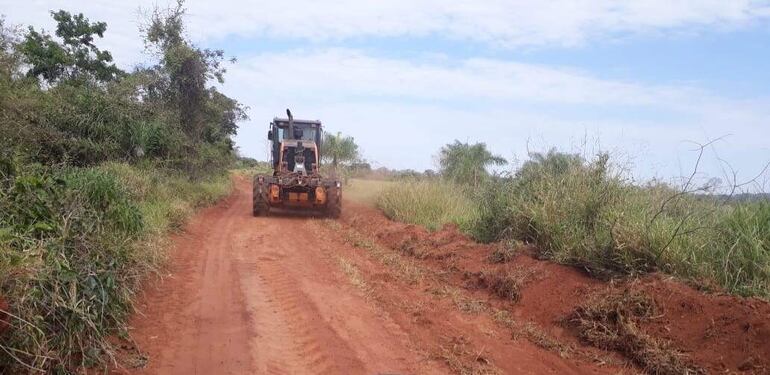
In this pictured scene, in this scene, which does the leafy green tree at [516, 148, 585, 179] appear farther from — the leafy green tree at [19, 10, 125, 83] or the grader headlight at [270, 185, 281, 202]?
the leafy green tree at [19, 10, 125, 83]

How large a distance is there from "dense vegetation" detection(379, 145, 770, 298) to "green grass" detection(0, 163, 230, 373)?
5.70 m

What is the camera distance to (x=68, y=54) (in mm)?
23562

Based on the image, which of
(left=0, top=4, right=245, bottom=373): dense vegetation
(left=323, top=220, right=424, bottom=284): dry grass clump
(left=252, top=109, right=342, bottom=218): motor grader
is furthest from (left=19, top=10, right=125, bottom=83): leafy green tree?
(left=323, top=220, right=424, bottom=284): dry grass clump

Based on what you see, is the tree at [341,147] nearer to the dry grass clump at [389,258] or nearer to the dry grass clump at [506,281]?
the dry grass clump at [389,258]

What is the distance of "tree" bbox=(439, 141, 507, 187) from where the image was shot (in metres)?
20.2

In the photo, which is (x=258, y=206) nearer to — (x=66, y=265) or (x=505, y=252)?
(x=505, y=252)

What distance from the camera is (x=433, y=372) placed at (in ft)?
17.0

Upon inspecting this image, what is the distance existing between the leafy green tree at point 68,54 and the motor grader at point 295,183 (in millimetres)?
9440

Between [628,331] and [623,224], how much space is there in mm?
1860

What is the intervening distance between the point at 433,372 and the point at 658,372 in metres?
2.18

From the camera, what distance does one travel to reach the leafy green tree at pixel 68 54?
2216 centimetres

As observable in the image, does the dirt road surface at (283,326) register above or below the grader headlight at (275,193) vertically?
below

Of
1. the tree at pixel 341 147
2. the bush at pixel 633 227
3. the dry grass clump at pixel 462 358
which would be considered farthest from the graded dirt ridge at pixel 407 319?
the tree at pixel 341 147

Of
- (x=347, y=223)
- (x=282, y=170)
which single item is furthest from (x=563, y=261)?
(x=282, y=170)
